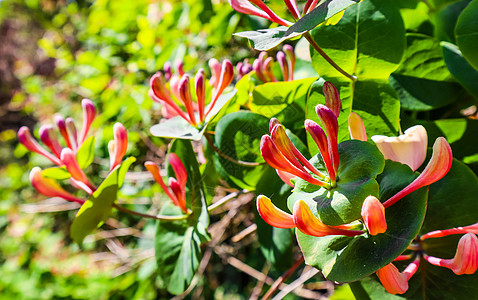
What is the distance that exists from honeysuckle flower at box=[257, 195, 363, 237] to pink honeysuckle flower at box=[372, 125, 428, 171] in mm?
72

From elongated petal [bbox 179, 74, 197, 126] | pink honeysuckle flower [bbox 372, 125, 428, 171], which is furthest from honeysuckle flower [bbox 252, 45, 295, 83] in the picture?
pink honeysuckle flower [bbox 372, 125, 428, 171]

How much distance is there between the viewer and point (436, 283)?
35 cm

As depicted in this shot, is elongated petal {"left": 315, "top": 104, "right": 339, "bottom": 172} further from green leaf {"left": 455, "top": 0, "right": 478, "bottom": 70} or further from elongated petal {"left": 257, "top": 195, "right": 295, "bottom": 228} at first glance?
green leaf {"left": 455, "top": 0, "right": 478, "bottom": 70}

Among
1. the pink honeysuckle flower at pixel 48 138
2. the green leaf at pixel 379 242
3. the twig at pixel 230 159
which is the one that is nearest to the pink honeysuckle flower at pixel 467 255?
the green leaf at pixel 379 242

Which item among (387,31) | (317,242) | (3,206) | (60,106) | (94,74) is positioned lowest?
(3,206)

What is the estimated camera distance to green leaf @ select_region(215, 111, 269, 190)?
18.2 inches

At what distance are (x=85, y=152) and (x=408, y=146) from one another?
0.40 metres

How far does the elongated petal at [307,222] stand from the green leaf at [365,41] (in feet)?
0.53

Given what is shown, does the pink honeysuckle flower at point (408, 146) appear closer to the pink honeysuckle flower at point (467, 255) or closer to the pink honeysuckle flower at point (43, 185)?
the pink honeysuckle flower at point (467, 255)

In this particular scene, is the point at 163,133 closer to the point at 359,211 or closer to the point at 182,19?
the point at 359,211

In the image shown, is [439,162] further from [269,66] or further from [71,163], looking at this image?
[71,163]

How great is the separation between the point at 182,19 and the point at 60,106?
107 centimetres

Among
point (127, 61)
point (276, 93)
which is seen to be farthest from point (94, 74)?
point (276, 93)

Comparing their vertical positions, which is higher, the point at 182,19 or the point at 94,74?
the point at 182,19
